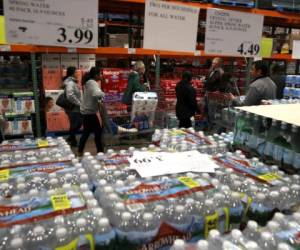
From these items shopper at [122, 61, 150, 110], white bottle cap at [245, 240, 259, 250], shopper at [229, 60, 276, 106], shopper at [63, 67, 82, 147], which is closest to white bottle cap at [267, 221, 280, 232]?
white bottle cap at [245, 240, 259, 250]

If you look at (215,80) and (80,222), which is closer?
(80,222)

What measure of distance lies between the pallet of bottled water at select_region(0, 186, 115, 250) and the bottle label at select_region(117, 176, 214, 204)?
15 centimetres

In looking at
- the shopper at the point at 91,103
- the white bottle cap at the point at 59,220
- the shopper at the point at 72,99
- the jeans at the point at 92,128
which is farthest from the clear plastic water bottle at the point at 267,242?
the shopper at the point at 72,99

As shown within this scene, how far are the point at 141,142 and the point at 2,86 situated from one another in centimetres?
265

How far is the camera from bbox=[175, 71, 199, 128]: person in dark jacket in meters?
4.56

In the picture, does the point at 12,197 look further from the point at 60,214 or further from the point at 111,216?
the point at 111,216

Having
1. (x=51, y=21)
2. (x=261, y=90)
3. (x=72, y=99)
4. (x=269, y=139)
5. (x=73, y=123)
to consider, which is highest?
(x=51, y=21)

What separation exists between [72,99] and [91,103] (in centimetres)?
62

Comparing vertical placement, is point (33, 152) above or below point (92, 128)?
above

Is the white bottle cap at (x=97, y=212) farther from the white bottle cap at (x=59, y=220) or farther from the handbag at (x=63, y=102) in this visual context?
the handbag at (x=63, y=102)

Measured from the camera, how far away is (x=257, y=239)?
1106mm

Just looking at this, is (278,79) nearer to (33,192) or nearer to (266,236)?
(266,236)

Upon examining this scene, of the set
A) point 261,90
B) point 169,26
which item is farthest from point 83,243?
point 261,90

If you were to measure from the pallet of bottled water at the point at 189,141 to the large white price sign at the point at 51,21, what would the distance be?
934mm
